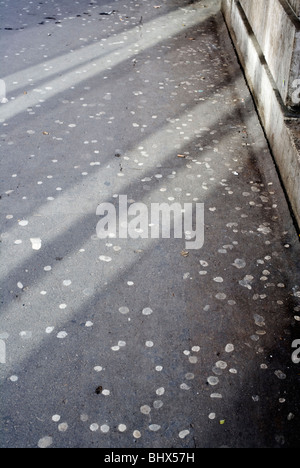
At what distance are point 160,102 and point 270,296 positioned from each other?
154 inches

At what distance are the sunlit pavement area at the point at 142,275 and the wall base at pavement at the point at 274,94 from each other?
0.62ft

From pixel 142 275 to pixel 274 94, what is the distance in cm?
275

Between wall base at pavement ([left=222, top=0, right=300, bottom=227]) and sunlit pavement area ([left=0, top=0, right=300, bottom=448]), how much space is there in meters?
0.19

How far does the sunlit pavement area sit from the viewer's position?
301 cm

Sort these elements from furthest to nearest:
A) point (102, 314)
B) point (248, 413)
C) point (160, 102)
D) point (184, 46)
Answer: point (184, 46)
point (160, 102)
point (102, 314)
point (248, 413)

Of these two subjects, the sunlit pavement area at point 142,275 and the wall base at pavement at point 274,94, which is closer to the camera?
the sunlit pavement area at point 142,275

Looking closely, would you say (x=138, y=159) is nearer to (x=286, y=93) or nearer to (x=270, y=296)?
(x=286, y=93)

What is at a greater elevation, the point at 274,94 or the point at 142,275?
the point at 274,94

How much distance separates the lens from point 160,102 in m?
6.81

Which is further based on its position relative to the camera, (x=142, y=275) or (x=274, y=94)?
(x=274, y=94)

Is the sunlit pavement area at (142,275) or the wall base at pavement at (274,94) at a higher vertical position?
the wall base at pavement at (274,94)

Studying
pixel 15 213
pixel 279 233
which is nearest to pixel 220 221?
pixel 279 233

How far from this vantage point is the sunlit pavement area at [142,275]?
3008 mm

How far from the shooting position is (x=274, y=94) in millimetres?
5363
